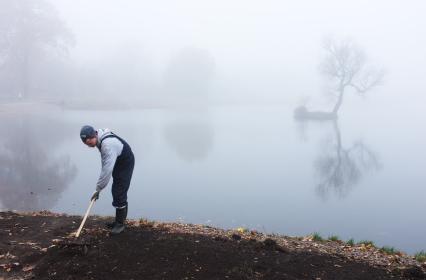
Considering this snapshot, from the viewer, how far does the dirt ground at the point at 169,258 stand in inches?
255

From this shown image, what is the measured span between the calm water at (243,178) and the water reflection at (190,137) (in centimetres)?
11

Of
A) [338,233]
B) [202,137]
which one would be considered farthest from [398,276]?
[202,137]

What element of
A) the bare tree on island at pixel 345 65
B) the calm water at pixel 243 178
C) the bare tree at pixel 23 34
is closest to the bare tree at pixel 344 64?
the bare tree on island at pixel 345 65

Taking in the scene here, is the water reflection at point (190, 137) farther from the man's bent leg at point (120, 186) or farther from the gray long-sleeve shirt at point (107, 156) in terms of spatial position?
the gray long-sleeve shirt at point (107, 156)

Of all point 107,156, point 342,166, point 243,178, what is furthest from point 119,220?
point 342,166

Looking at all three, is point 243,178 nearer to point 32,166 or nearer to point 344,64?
point 32,166

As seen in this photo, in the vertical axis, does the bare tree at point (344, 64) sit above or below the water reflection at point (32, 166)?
→ above

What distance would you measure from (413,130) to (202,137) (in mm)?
28129

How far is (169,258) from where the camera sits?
690 cm

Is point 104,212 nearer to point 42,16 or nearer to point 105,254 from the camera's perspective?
point 105,254

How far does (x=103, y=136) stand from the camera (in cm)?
750

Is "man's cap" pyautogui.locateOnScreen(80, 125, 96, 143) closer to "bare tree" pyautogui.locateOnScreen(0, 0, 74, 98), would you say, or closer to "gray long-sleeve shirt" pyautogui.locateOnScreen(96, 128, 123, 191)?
"gray long-sleeve shirt" pyautogui.locateOnScreen(96, 128, 123, 191)

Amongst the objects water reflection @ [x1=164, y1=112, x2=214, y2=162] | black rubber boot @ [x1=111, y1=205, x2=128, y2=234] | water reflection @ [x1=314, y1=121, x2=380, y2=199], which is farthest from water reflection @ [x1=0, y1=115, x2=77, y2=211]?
water reflection @ [x1=314, y1=121, x2=380, y2=199]

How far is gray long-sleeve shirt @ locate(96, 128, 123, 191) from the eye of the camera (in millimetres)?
7266
